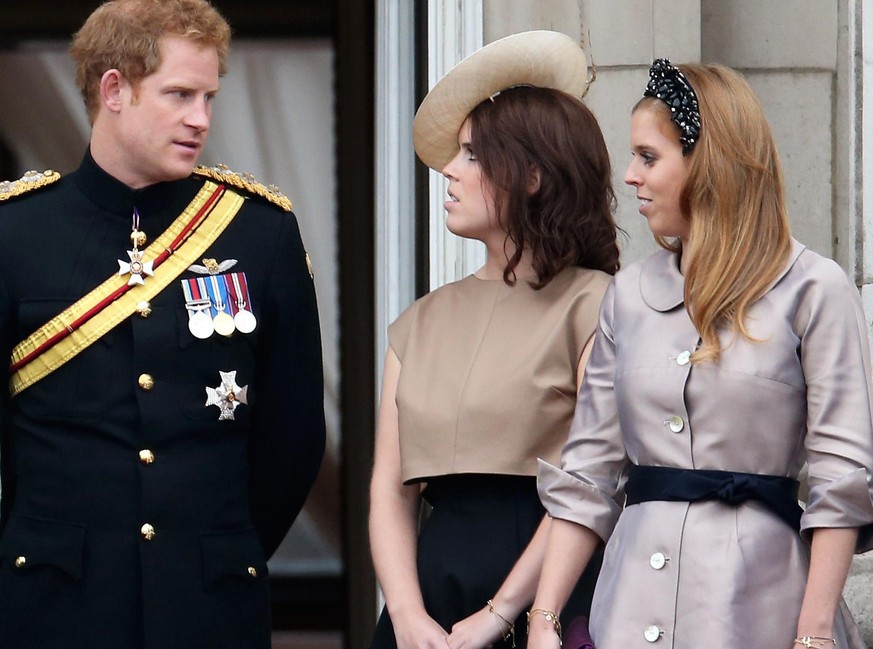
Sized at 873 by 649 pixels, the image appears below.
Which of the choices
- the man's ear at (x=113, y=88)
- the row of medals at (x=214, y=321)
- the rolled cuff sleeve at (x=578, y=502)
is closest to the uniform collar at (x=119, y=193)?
the man's ear at (x=113, y=88)

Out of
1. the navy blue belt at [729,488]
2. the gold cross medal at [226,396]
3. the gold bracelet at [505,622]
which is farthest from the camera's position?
the gold cross medal at [226,396]

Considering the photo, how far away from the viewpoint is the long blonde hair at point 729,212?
297cm

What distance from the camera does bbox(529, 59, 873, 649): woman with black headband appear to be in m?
2.87

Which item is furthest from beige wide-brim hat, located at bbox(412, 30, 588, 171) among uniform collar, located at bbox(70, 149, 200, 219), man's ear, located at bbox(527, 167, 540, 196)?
uniform collar, located at bbox(70, 149, 200, 219)

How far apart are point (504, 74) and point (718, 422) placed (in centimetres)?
109

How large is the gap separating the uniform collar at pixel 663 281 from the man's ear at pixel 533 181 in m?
0.45

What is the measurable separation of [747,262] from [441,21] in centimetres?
216

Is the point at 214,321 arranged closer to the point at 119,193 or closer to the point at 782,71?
Answer: the point at 119,193

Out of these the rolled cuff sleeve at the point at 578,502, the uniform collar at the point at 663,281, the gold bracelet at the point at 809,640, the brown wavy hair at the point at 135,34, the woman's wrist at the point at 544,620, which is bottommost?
the woman's wrist at the point at 544,620

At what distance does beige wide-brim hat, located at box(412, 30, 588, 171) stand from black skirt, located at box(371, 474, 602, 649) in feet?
2.78

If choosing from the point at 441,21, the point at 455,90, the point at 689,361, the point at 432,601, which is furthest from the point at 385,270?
the point at 689,361

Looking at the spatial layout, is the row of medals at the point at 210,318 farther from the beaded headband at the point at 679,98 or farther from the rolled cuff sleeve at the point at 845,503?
the rolled cuff sleeve at the point at 845,503

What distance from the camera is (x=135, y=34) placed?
3.48 m

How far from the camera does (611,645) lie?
2.98 meters
